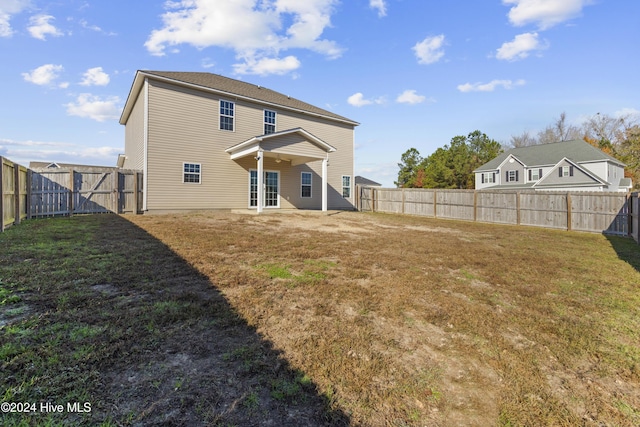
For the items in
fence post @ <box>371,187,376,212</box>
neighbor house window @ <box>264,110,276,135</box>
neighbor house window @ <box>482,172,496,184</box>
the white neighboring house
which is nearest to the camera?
neighbor house window @ <box>264,110,276,135</box>

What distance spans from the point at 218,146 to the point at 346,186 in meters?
8.76

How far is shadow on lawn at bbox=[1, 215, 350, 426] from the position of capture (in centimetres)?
162

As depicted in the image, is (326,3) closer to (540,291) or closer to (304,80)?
(304,80)

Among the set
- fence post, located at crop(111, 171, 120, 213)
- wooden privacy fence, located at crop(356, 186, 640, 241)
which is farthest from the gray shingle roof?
wooden privacy fence, located at crop(356, 186, 640, 241)

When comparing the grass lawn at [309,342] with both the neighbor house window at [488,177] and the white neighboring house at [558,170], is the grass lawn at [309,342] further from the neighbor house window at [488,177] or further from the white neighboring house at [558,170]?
the neighbor house window at [488,177]

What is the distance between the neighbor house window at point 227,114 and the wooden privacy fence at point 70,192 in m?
4.54

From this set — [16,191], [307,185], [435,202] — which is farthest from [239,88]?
[435,202]

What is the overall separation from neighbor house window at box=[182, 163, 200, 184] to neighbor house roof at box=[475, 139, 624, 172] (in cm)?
3309

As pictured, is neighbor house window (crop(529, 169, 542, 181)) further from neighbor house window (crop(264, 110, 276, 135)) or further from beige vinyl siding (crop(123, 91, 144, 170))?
beige vinyl siding (crop(123, 91, 144, 170))

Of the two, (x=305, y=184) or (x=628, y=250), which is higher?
(x=305, y=184)

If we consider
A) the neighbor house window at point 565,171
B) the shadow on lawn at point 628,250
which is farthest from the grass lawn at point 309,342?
the neighbor house window at point 565,171

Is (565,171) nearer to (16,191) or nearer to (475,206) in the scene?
(475,206)

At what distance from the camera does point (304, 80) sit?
17422mm

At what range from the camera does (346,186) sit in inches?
757
